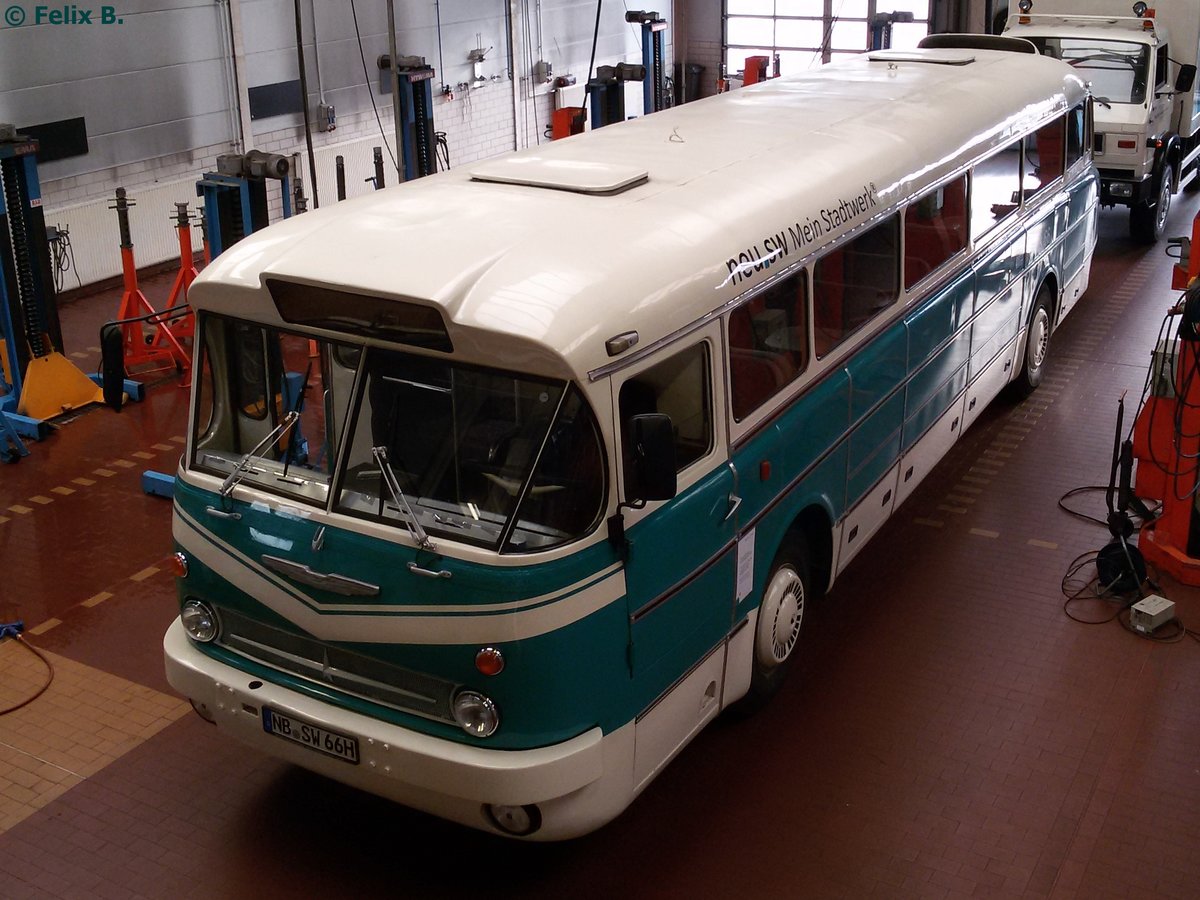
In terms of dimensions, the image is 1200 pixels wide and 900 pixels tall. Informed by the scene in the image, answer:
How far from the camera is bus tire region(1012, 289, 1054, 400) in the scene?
9336 mm

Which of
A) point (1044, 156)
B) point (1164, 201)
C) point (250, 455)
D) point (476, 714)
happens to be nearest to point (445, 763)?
point (476, 714)

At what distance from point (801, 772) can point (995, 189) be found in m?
4.17

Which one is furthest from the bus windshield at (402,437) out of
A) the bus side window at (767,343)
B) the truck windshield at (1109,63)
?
the truck windshield at (1109,63)

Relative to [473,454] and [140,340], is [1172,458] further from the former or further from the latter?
[140,340]

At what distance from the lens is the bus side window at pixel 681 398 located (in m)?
4.44

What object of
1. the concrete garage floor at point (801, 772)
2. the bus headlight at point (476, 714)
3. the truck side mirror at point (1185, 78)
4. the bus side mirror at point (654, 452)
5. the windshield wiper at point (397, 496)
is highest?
the truck side mirror at point (1185, 78)

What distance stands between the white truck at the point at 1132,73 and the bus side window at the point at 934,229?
22.9ft

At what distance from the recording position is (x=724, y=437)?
495 centimetres

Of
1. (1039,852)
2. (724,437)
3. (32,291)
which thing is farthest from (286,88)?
(1039,852)

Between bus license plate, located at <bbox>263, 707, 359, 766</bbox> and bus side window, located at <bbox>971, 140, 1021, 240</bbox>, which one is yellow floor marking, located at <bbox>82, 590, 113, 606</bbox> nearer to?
bus license plate, located at <bbox>263, 707, 359, 766</bbox>

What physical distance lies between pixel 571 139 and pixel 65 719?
3773mm

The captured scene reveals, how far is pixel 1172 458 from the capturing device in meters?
6.90

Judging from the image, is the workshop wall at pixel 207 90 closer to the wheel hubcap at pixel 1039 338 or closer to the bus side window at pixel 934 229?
the bus side window at pixel 934 229

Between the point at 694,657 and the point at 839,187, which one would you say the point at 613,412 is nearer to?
the point at 694,657
